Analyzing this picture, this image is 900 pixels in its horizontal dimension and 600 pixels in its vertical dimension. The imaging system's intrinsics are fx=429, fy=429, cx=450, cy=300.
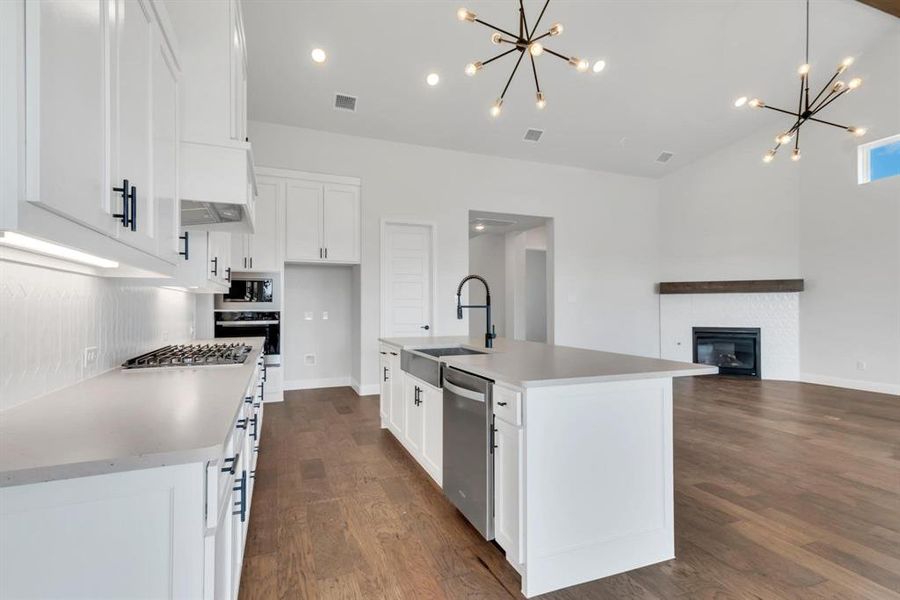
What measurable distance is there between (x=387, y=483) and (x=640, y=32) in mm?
5096

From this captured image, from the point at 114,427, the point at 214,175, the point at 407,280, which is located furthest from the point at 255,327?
the point at 114,427

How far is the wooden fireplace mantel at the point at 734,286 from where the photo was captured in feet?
20.7

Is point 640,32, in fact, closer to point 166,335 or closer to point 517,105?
point 517,105

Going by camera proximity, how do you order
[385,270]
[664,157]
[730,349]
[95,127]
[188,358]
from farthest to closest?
[664,157]
[730,349]
[385,270]
[188,358]
[95,127]

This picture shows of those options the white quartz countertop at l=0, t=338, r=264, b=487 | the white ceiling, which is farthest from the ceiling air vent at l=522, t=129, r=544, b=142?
the white quartz countertop at l=0, t=338, r=264, b=487

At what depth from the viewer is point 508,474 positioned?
1.88 metres

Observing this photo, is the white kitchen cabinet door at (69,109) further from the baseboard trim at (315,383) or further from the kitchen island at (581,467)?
the baseboard trim at (315,383)

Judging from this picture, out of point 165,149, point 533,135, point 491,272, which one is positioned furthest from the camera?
point 491,272

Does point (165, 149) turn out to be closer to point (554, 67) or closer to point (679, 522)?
point (679, 522)

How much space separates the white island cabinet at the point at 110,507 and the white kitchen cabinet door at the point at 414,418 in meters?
1.80

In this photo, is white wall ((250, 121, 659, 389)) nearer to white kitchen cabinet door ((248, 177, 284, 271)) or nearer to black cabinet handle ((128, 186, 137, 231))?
white kitchen cabinet door ((248, 177, 284, 271))

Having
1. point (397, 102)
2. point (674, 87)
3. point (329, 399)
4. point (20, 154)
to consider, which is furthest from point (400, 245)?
point (20, 154)

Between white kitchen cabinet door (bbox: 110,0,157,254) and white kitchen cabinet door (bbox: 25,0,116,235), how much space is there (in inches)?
2.5

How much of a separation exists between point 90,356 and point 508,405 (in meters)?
1.82
